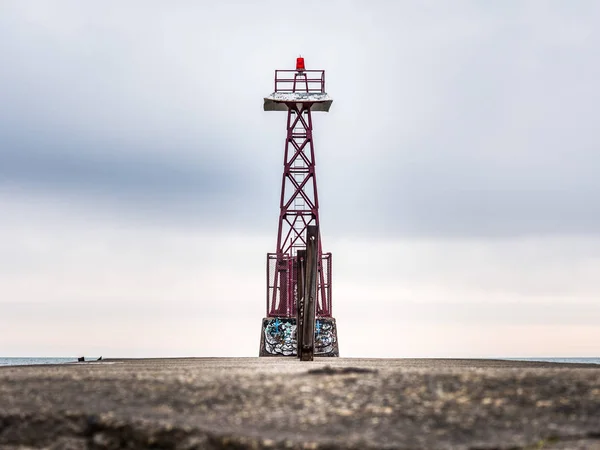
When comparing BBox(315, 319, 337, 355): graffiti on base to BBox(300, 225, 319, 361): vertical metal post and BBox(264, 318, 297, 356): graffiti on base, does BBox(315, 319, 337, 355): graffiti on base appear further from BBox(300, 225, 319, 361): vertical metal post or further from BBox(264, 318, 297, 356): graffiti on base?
BBox(300, 225, 319, 361): vertical metal post

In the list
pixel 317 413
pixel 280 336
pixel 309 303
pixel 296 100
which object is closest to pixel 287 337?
pixel 280 336

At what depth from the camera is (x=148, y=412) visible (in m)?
6.35

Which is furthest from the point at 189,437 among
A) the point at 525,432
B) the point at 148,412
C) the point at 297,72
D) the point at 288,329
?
the point at 297,72

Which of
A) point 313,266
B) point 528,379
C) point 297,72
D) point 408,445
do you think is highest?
point 297,72

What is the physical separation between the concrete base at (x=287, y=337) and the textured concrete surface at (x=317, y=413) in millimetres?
29104

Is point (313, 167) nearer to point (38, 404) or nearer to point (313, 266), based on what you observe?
point (313, 266)

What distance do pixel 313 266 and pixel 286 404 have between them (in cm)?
974

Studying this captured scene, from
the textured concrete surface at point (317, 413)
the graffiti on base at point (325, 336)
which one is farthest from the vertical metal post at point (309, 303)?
the graffiti on base at point (325, 336)

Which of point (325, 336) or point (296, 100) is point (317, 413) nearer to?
point (325, 336)

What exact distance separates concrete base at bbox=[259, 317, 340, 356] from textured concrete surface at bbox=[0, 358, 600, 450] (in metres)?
29.1

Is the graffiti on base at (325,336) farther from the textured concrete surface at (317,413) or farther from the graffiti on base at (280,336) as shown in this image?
the textured concrete surface at (317,413)

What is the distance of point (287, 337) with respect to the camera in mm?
36750

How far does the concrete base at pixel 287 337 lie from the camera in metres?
36.4

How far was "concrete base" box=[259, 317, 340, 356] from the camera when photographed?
36375mm
